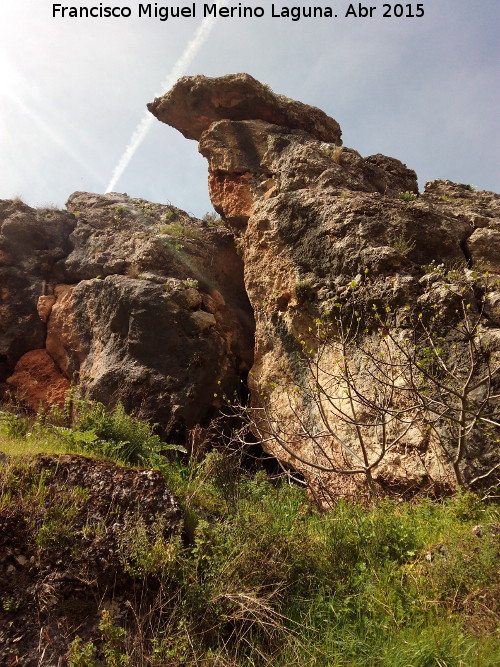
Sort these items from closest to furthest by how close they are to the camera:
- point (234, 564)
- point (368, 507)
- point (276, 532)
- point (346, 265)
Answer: point (234, 564)
point (276, 532)
point (368, 507)
point (346, 265)

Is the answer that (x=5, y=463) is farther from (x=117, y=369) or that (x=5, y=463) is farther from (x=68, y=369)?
(x=68, y=369)

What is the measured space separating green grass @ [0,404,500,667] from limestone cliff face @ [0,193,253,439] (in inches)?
166

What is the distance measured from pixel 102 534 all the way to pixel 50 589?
0.61 metres

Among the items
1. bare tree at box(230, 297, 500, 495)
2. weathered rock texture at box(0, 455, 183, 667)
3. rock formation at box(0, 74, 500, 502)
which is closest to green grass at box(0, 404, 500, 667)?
weathered rock texture at box(0, 455, 183, 667)

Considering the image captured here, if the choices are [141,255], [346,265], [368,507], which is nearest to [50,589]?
[368,507]

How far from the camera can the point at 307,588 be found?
426 centimetres

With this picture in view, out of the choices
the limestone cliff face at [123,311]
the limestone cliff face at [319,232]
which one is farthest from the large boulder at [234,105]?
the limestone cliff face at [123,311]

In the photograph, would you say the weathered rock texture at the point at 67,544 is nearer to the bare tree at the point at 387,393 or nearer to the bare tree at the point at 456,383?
the bare tree at the point at 387,393

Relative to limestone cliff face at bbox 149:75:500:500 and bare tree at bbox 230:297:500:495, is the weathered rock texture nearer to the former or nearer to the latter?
bare tree at bbox 230:297:500:495

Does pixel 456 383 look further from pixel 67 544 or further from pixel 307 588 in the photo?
pixel 67 544

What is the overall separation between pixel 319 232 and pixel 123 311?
4730 mm

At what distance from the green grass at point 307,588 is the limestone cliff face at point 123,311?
4227 millimetres

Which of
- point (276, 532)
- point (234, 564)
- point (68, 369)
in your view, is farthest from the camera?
point (68, 369)

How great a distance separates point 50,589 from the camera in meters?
3.81
